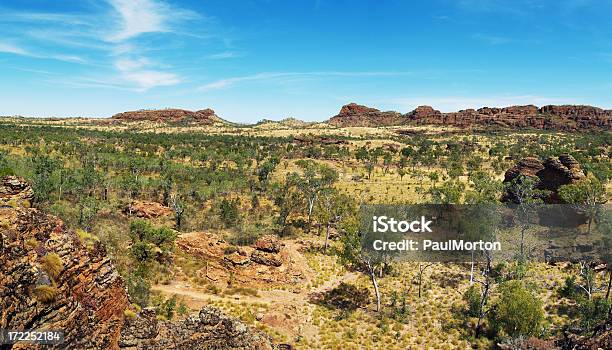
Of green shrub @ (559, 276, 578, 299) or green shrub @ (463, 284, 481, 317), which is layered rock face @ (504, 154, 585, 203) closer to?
green shrub @ (559, 276, 578, 299)

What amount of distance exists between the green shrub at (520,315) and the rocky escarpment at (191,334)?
16.4m

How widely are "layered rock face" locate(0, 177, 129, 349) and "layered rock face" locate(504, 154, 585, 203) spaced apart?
45.3 m

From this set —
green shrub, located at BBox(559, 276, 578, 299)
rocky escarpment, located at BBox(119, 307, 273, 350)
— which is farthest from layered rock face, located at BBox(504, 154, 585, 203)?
rocky escarpment, located at BBox(119, 307, 273, 350)

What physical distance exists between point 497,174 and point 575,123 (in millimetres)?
133114

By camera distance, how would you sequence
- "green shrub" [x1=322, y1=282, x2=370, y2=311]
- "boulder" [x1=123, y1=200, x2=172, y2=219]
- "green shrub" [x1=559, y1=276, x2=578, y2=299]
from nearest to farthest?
"green shrub" [x1=559, y1=276, x2=578, y2=299], "green shrub" [x1=322, y1=282, x2=370, y2=311], "boulder" [x1=123, y1=200, x2=172, y2=219]

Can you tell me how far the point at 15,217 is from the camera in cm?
1102

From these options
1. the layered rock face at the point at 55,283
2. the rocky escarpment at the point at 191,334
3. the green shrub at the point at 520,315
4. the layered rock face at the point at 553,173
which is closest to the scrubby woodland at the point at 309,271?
the green shrub at the point at 520,315

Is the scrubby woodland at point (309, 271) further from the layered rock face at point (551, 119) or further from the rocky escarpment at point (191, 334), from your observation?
the layered rock face at point (551, 119)

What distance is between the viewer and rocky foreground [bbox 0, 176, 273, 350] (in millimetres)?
10227

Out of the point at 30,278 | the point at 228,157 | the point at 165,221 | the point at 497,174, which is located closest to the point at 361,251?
the point at 30,278

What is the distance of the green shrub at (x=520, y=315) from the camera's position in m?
23.3

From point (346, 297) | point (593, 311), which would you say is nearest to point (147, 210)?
point (346, 297)

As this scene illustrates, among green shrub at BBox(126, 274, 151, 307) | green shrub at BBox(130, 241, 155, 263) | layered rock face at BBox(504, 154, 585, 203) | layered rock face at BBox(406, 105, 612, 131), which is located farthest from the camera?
layered rock face at BBox(406, 105, 612, 131)

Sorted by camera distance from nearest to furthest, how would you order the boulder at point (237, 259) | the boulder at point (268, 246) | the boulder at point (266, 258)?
the boulder at point (237, 259), the boulder at point (266, 258), the boulder at point (268, 246)
